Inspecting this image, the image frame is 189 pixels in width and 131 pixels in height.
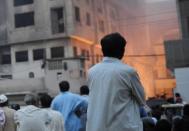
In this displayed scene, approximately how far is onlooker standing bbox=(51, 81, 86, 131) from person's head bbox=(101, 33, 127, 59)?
4027 millimetres

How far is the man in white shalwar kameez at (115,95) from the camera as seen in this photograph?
3279mm

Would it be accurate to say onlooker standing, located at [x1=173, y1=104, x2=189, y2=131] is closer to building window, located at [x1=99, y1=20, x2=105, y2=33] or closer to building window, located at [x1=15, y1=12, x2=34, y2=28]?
building window, located at [x1=15, y1=12, x2=34, y2=28]

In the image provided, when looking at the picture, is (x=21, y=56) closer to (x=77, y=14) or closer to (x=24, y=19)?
(x=24, y=19)

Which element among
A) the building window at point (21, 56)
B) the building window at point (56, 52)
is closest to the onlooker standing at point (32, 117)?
the building window at point (56, 52)

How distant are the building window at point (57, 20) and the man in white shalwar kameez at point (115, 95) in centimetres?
3767

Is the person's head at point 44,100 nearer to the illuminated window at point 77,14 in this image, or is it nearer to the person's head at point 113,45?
the person's head at point 113,45

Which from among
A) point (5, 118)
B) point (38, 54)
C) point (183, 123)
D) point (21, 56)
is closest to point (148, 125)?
point (183, 123)

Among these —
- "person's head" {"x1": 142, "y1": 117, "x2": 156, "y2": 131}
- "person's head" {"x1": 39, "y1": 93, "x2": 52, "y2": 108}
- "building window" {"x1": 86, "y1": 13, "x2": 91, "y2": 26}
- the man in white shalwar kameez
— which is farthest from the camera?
"building window" {"x1": 86, "y1": 13, "x2": 91, "y2": 26}

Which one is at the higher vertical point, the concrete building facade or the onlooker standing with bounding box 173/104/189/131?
the concrete building facade

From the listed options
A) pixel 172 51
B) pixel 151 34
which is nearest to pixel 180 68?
pixel 172 51

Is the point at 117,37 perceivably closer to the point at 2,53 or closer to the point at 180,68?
the point at 180,68

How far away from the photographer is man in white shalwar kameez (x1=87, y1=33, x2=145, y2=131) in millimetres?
3279

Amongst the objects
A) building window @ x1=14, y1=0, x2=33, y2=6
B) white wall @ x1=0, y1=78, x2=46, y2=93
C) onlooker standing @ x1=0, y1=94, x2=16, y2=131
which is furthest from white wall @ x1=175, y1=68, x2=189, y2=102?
building window @ x1=14, y1=0, x2=33, y2=6

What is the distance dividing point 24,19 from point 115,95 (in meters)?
40.1
